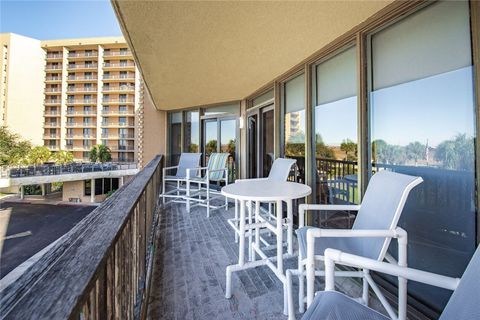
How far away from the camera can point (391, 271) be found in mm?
837

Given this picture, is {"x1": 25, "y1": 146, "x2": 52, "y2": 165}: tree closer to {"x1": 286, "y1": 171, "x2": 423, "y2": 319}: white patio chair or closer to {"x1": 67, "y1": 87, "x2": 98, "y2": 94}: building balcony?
{"x1": 67, "y1": 87, "x2": 98, "y2": 94}: building balcony

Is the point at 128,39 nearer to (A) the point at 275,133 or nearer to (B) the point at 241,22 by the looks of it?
(B) the point at 241,22

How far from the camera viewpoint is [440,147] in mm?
1396

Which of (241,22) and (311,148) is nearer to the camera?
(241,22)

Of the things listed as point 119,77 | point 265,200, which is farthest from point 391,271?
Answer: point 119,77

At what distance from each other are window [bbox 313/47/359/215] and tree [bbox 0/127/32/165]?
1140 inches

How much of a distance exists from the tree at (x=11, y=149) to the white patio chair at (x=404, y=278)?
29.6 metres

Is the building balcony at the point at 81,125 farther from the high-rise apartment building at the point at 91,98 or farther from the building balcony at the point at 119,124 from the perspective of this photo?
the building balcony at the point at 119,124

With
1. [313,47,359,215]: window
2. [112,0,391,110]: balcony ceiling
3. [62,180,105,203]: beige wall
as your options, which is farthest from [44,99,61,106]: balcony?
[313,47,359,215]: window

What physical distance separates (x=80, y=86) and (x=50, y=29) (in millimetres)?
9668

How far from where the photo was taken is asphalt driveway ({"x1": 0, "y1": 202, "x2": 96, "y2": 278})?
28.0ft

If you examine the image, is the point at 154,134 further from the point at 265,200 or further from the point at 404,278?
the point at 404,278

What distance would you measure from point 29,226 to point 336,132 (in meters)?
15.7

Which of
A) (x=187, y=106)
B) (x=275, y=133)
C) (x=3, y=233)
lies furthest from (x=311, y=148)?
(x=3, y=233)
